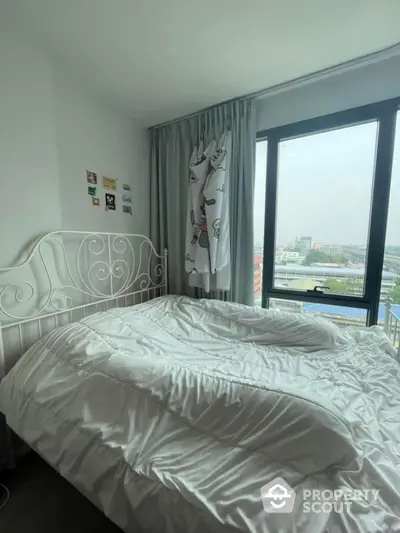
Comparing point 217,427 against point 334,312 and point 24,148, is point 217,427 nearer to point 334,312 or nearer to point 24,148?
point 334,312

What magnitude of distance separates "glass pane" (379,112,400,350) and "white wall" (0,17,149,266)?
2.13 metres

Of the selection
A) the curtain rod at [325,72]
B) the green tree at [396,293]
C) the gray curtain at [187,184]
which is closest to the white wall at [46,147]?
the gray curtain at [187,184]

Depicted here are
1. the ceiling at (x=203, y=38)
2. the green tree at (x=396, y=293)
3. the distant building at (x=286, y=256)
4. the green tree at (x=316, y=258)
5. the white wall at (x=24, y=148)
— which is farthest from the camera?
the distant building at (x=286, y=256)

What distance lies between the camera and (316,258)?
2119 millimetres

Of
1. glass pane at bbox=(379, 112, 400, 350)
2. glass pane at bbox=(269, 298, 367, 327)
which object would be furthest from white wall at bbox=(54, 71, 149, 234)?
glass pane at bbox=(379, 112, 400, 350)

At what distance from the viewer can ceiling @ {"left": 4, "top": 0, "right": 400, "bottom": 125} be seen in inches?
50.1

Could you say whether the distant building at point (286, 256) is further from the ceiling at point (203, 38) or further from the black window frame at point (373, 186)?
the ceiling at point (203, 38)

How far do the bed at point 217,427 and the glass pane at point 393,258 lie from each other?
0.36 meters

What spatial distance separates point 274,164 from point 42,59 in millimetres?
1777

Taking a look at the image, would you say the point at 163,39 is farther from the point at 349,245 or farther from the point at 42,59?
the point at 349,245

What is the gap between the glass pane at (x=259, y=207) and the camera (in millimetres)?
2258

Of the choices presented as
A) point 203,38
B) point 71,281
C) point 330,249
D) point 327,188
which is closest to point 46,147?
point 71,281

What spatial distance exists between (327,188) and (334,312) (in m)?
1.02

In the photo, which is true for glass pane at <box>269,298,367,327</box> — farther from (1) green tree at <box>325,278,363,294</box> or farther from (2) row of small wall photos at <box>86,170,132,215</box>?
(2) row of small wall photos at <box>86,170,132,215</box>
